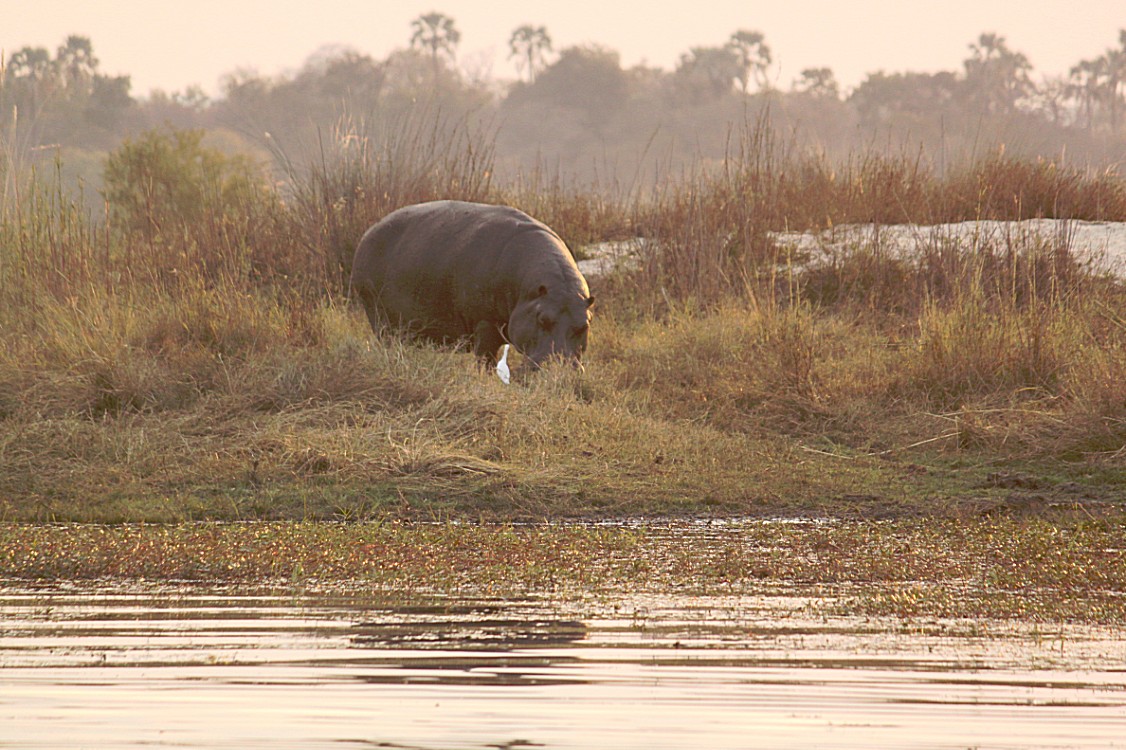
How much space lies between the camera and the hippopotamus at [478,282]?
28.8ft

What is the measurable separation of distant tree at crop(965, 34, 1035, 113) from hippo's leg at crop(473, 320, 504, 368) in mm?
47517

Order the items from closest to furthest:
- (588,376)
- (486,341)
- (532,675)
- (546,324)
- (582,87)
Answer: (532,675) → (546,324) → (588,376) → (486,341) → (582,87)

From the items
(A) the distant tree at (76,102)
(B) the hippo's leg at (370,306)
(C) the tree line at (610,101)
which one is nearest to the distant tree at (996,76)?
(C) the tree line at (610,101)

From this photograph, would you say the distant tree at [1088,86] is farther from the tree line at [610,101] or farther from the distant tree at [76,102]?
the distant tree at [76,102]

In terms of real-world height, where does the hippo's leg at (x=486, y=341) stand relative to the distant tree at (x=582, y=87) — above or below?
below

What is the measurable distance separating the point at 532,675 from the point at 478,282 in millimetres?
5806

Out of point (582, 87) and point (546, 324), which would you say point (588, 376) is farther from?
point (582, 87)

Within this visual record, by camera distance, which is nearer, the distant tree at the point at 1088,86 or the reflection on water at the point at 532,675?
the reflection on water at the point at 532,675

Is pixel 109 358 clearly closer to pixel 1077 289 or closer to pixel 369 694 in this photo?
pixel 369 694

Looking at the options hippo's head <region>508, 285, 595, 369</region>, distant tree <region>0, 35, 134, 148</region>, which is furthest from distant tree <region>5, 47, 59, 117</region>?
hippo's head <region>508, 285, 595, 369</region>

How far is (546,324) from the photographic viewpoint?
28.8ft

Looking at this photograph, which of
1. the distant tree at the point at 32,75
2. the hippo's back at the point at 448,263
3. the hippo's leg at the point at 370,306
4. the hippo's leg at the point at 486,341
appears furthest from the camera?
the distant tree at the point at 32,75

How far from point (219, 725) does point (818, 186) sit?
1147 cm

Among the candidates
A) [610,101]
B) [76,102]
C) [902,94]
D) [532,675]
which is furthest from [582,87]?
[532,675]
